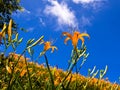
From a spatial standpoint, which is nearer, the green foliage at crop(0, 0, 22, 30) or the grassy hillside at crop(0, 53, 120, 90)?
the grassy hillside at crop(0, 53, 120, 90)

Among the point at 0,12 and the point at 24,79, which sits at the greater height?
the point at 0,12

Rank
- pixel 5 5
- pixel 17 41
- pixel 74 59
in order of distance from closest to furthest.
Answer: pixel 74 59 → pixel 17 41 → pixel 5 5

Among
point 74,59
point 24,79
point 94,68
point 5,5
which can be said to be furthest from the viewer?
point 5,5

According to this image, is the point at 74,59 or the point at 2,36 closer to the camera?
the point at 2,36

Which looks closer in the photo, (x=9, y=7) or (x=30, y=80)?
(x=30, y=80)

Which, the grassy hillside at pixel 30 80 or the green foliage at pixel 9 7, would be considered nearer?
the grassy hillside at pixel 30 80

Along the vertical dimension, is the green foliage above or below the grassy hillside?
above

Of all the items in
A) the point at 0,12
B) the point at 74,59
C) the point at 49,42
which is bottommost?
the point at 74,59

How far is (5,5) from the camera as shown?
27.1 metres

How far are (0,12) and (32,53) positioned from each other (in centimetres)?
2443

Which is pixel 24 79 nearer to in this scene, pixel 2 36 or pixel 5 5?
pixel 2 36

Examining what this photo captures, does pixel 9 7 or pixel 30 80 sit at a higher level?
pixel 9 7

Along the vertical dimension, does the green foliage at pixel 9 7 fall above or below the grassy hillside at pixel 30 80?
above

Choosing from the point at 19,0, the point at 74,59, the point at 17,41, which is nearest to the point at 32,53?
the point at 17,41
